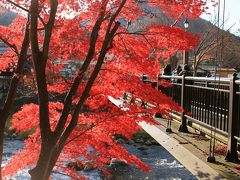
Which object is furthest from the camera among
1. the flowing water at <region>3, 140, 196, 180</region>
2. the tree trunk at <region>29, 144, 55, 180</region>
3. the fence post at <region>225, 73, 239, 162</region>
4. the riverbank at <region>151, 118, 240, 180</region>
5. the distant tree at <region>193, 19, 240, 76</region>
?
the distant tree at <region>193, 19, 240, 76</region>

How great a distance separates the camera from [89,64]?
7812 millimetres

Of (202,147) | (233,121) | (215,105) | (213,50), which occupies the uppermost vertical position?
(213,50)

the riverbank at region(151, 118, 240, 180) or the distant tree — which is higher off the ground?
the distant tree

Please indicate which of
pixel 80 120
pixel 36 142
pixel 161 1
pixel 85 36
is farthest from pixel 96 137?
pixel 161 1

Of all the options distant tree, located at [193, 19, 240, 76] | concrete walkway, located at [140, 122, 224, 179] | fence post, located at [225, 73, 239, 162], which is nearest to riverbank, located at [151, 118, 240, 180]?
concrete walkway, located at [140, 122, 224, 179]

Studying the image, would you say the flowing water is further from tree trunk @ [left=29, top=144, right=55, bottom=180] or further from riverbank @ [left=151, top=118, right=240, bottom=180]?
tree trunk @ [left=29, top=144, right=55, bottom=180]

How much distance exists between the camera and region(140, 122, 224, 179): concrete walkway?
573cm

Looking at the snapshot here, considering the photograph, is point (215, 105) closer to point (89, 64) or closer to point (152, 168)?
point (89, 64)

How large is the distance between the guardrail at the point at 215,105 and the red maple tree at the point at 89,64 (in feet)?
2.21

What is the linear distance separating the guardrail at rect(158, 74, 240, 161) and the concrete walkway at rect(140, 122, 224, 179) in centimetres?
53

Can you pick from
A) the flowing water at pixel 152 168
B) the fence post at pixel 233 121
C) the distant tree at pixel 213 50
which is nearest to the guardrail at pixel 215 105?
the fence post at pixel 233 121

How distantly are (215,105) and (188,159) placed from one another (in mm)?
1439

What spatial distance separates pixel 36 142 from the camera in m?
9.10

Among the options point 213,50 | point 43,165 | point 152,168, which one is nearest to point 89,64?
point 43,165
